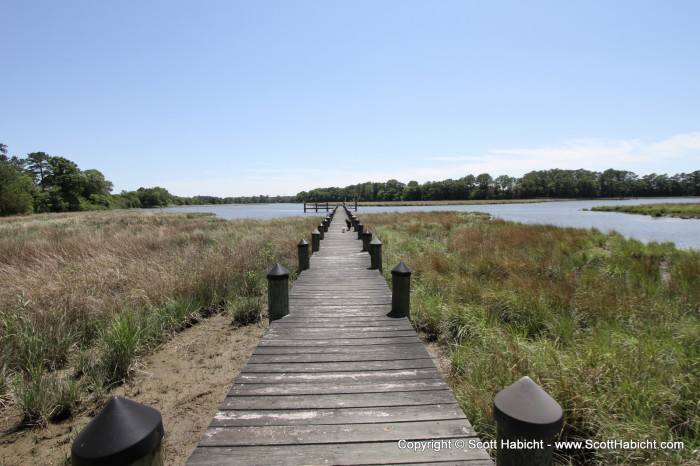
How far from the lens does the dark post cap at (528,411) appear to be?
65.1 inches

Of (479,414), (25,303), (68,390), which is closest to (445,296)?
(479,414)

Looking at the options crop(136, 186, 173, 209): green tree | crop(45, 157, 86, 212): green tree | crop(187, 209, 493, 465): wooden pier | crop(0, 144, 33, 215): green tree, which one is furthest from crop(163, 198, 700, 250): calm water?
crop(136, 186, 173, 209): green tree

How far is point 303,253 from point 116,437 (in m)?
7.36

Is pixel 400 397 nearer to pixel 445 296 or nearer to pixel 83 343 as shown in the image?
pixel 445 296

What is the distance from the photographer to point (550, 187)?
12456 cm

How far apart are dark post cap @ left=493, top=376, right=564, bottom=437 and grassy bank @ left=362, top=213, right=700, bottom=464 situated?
175cm

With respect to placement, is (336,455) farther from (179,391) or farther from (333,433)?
(179,391)

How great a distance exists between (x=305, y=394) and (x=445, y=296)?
475 centimetres

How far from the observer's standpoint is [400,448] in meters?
2.61

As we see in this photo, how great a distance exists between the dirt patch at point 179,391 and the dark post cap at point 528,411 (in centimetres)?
327

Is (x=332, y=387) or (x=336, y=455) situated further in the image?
(x=332, y=387)

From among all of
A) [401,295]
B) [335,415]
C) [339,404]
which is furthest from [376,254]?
[335,415]

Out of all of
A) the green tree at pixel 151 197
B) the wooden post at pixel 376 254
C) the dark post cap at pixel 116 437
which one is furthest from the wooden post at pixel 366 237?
the green tree at pixel 151 197

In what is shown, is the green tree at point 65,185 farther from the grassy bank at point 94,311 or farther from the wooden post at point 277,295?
the wooden post at point 277,295
